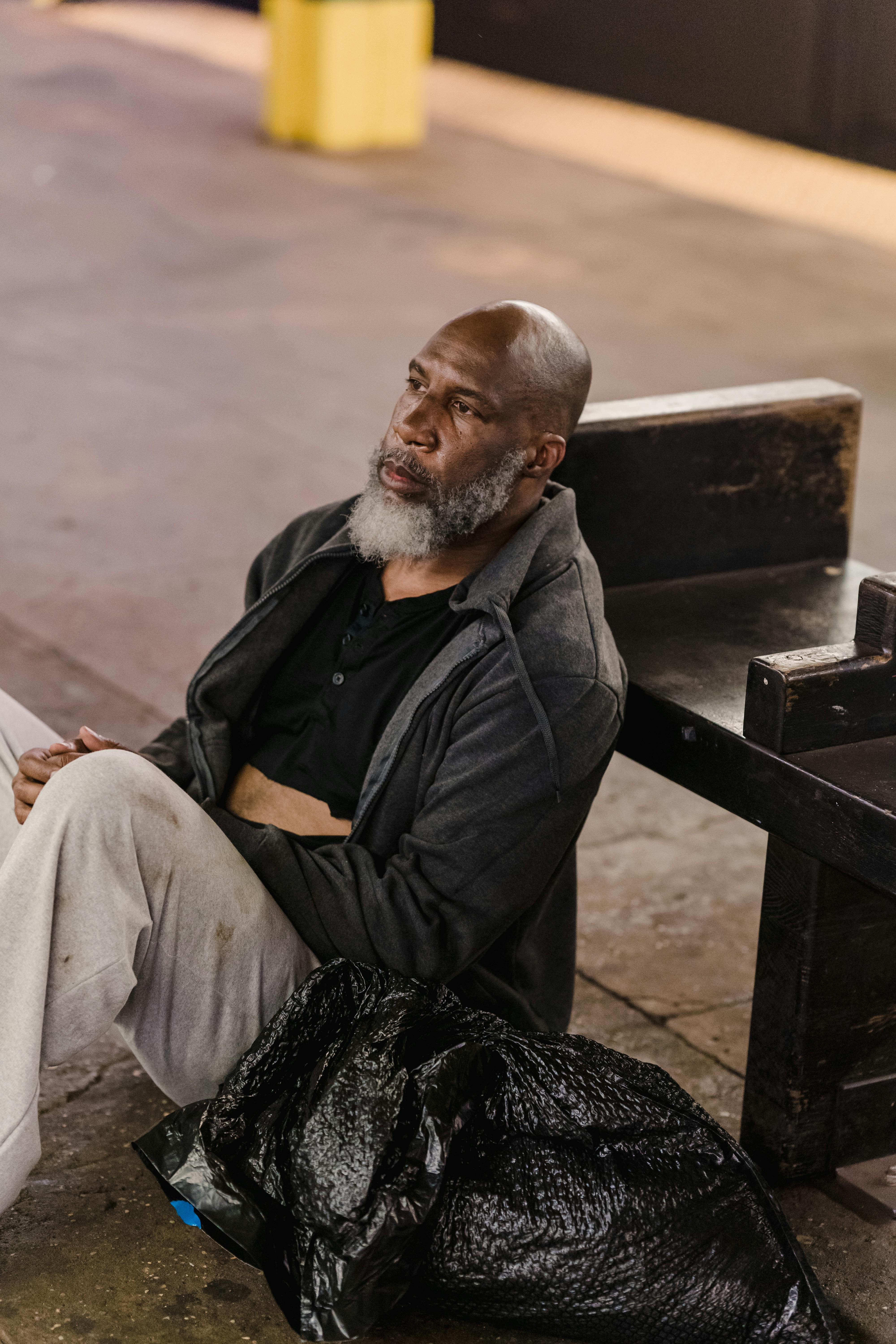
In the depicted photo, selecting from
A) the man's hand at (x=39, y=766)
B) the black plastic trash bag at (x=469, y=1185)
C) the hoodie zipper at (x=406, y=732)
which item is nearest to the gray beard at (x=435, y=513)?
the hoodie zipper at (x=406, y=732)

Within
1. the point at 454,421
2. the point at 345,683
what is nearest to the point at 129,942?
the point at 345,683

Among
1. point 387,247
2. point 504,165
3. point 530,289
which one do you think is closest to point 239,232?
point 387,247

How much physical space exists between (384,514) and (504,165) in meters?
10.1

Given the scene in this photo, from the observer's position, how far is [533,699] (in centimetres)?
246

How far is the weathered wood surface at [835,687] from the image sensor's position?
238 cm

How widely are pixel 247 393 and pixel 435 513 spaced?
15.8 feet

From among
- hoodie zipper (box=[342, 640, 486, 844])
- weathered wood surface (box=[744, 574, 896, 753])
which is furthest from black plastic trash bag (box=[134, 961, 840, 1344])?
weathered wood surface (box=[744, 574, 896, 753])

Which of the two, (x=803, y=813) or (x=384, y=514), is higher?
(x=384, y=514)

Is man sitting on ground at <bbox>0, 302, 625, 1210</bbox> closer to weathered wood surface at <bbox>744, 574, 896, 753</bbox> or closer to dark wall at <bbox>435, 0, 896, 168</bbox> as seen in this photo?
weathered wood surface at <bbox>744, 574, 896, 753</bbox>

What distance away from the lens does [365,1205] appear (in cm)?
213

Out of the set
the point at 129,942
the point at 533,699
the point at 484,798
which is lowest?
the point at 129,942

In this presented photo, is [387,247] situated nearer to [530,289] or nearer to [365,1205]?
[530,289]

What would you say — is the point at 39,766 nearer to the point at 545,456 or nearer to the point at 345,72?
the point at 545,456

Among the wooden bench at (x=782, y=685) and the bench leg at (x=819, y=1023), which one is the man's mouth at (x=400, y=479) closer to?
the wooden bench at (x=782, y=685)
